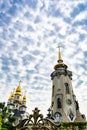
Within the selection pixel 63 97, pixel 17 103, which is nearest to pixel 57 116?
pixel 63 97

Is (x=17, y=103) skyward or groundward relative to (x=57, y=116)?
skyward

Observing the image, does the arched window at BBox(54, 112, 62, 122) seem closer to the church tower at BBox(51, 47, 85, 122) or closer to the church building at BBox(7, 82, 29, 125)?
the church tower at BBox(51, 47, 85, 122)

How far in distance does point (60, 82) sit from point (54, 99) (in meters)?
4.55

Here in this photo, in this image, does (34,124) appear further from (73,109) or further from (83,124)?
(73,109)

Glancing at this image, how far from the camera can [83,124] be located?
2944 cm

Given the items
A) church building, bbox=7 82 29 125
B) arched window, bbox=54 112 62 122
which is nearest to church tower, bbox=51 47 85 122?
arched window, bbox=54 112 62 122

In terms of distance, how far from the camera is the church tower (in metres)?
39.9

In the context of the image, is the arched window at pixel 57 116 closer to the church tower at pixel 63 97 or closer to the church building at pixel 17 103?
the church tower at pixel 63 97

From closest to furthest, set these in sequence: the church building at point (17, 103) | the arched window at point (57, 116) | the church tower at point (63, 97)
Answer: the arched window at point (57, 116) < the church tower at point (63, 97) < the church building at point (17, 103)

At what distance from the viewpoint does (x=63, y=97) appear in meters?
42.2

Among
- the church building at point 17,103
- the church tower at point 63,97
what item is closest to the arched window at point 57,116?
the church tower at point 63,97

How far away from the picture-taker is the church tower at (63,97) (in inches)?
1572

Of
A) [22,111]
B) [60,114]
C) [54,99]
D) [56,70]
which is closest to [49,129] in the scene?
[60,114]

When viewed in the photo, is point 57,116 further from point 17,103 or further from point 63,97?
point 17,103
